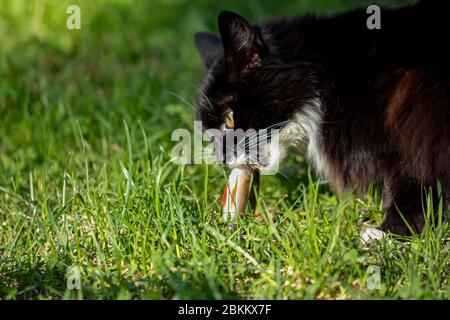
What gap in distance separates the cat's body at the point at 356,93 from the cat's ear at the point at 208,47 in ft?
0.63

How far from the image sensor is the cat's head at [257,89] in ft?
10.0

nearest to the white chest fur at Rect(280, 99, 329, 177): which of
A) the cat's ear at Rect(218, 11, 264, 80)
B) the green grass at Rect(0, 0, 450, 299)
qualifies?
the green grass at Rect(0, 0, 450, 299)

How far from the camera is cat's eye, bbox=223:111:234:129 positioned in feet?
10.2

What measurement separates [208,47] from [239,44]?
46 cm

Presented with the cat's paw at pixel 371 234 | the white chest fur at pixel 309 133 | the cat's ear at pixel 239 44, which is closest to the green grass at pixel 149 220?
the cat's paw at pixel 371 234

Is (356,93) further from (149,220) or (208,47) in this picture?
(149,220)

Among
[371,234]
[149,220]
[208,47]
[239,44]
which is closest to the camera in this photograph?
[149,220]

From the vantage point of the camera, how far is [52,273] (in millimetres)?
2545

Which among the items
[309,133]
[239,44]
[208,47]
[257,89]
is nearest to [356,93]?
[309,133]

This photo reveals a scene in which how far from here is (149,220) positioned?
107 inches
